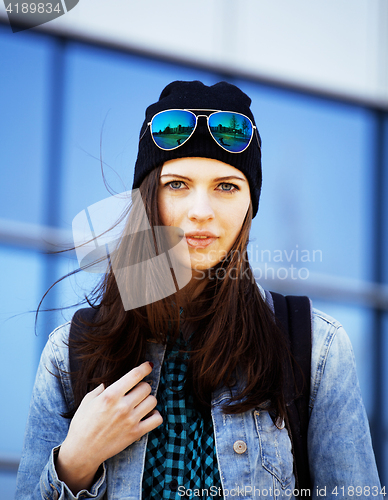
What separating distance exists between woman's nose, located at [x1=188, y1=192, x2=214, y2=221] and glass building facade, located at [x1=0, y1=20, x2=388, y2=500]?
554mm

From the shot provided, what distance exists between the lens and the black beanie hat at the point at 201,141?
4.46ft

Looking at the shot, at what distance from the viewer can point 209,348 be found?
130 centimetres

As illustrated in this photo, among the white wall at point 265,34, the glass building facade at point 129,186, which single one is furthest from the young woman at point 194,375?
the white wall at point 265,34

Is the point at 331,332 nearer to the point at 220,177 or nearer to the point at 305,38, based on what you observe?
the point at 220,177

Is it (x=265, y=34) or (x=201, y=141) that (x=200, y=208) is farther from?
(x=265, y=34)

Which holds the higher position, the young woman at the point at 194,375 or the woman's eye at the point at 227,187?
the woman's eye at the point at 227,187

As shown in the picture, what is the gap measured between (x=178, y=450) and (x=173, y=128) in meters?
0.91

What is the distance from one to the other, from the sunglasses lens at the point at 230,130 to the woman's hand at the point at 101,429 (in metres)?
0.71

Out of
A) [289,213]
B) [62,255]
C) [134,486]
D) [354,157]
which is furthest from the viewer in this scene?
[354,157]

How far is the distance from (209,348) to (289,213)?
2.25m

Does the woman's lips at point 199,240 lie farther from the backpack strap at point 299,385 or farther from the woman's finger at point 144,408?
the woman's finger at point 144,408

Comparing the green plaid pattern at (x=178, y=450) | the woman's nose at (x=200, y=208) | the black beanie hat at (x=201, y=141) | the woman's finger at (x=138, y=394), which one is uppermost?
the black beanie hat at (x=201, y=141)

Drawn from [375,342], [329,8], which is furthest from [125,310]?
[329,8]

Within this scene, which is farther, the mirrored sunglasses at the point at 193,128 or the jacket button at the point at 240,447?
the mirrored sunglasses at the point at 193,128
